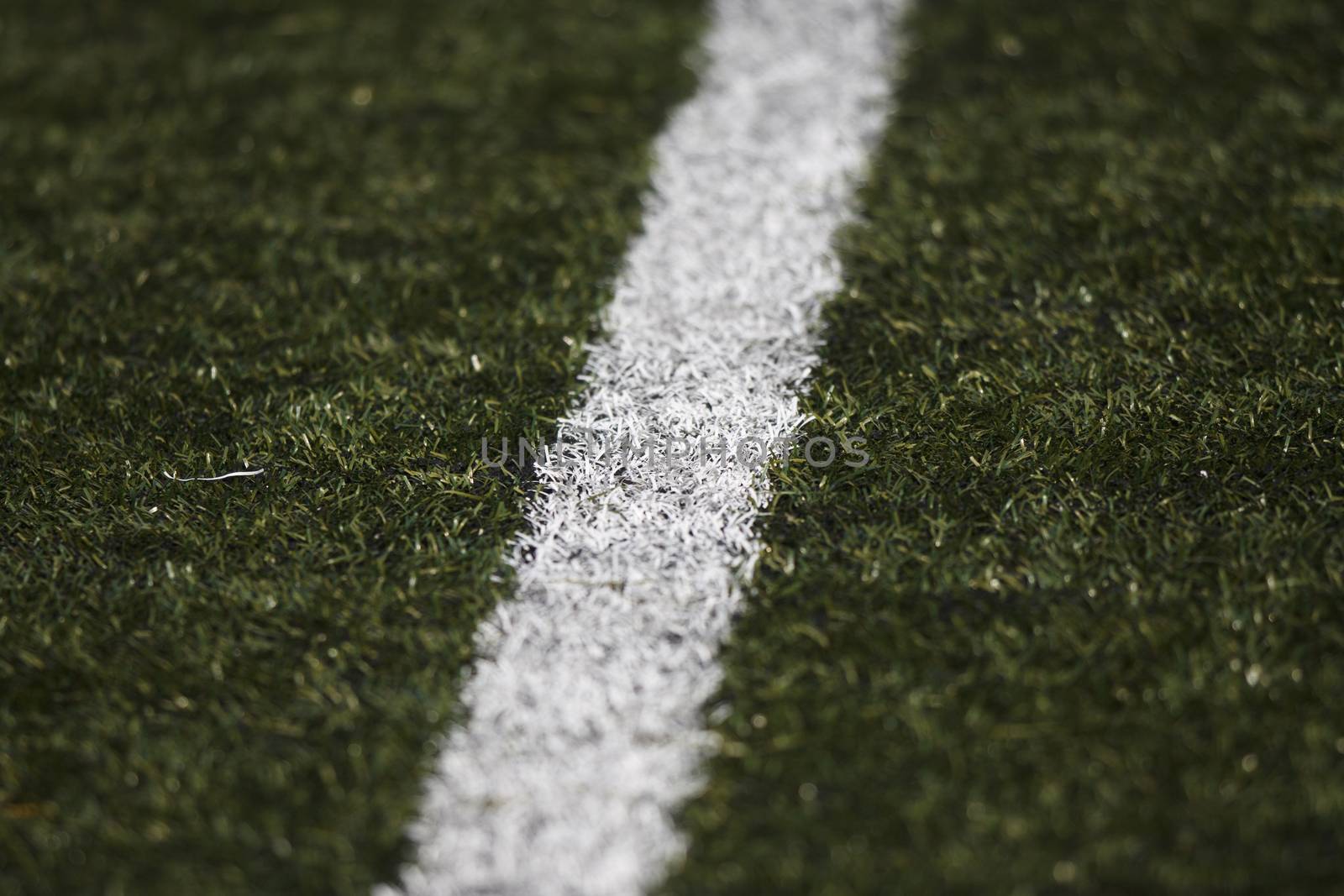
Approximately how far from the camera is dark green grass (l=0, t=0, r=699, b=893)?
4.06 feet

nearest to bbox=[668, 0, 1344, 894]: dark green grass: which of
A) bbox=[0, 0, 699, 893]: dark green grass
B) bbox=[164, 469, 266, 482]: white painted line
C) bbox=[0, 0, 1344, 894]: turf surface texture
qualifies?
bbox=[0, 0, 1344, 894]: turf surface texture

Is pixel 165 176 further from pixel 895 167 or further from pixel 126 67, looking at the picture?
pixel 895 167

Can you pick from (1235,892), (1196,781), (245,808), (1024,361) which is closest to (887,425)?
(1024,361)

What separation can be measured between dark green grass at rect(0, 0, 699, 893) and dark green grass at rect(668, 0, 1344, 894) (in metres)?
0.44

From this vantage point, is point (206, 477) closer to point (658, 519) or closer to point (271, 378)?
point (271, 378)

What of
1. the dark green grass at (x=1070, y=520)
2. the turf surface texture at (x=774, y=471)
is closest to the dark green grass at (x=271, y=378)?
the turf surface texture at (x=774, y=471)

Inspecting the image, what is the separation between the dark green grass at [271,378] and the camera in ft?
4.06

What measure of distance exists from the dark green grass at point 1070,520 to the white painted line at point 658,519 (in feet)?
0.20

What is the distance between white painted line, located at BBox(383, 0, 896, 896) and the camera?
1199 mm

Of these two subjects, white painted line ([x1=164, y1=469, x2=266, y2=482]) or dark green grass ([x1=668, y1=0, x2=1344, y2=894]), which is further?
white painted line ([x1=164, y1=469, x2=266, y2=482])

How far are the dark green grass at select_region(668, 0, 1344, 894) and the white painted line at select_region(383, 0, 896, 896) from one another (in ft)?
0.20

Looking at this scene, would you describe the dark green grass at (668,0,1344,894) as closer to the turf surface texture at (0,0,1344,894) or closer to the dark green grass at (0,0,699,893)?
the turf surface texture at (0,0,1344,894)

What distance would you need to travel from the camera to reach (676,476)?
156 cm

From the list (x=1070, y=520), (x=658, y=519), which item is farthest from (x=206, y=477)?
(x=1070, y=520)
